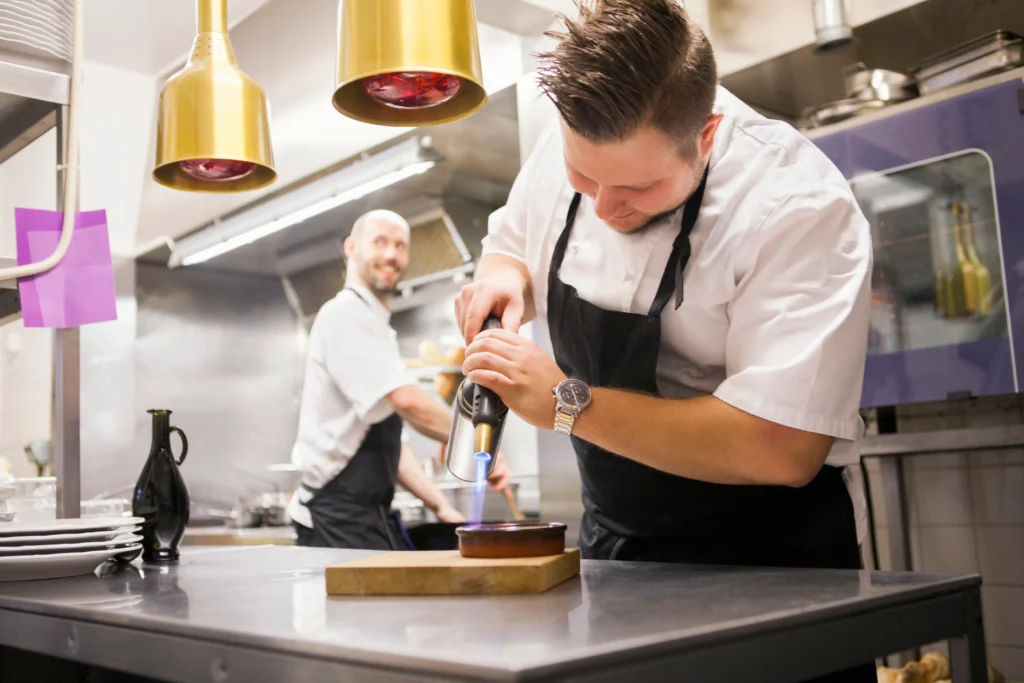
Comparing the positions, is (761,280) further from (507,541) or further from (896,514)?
(896,514)

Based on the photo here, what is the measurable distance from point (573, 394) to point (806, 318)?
12.5 inches

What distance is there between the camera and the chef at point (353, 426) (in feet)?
9.37

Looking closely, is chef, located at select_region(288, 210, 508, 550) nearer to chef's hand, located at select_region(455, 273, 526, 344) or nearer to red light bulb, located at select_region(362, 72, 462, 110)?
chef's hand, located at select_region(455, 273, 526, 344)

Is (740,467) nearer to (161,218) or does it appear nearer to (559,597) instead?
(559,597)

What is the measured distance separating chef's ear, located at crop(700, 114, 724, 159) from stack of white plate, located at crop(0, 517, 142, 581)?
99cm

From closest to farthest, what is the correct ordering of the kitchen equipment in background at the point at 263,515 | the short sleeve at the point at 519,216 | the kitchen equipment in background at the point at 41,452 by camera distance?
the short sleeve at the point at 519,216 → the kitchen equipment in background at the point at 263,515 → the kitchen equipment in background at the point at 41,452

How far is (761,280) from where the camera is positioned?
4.19 feet

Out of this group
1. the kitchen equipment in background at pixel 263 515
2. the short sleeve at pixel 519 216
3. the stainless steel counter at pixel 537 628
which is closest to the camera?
the stainless steel counter at pixel 537 628

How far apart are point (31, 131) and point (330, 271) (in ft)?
11.0

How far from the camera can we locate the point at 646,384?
141 cm

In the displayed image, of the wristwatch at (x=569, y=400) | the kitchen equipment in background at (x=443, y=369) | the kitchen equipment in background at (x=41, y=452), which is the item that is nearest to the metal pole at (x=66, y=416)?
the wristwatch at (x=569, y=400)

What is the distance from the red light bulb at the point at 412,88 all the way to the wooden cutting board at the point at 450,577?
70 cm

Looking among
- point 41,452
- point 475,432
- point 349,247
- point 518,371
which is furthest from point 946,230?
point 41,452

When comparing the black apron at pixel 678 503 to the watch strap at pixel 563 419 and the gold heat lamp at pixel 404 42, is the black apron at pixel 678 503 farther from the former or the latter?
the gold heat lamp at pixel 404 42
